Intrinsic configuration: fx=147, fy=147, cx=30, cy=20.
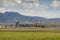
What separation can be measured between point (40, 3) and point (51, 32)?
4.88 feet

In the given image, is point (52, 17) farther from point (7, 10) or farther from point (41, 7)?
point (7, 10)

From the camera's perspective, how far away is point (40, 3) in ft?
22.6

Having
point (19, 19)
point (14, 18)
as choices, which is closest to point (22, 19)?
point (19, 19)

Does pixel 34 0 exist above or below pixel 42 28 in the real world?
above

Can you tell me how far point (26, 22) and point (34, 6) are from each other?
0.84 meters

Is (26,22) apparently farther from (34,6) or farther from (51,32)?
(51,32)

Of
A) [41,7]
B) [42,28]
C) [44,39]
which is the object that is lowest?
[44,39]

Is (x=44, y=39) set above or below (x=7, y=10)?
below

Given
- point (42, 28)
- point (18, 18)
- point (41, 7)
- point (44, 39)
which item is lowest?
point (44, 39)

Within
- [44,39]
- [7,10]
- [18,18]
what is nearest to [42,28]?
[44,39]

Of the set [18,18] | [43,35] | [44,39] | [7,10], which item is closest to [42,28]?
[43,35]

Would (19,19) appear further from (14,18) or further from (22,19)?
(14,18)

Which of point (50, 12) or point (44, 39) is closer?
point (44, 39)

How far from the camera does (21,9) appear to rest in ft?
22.7
